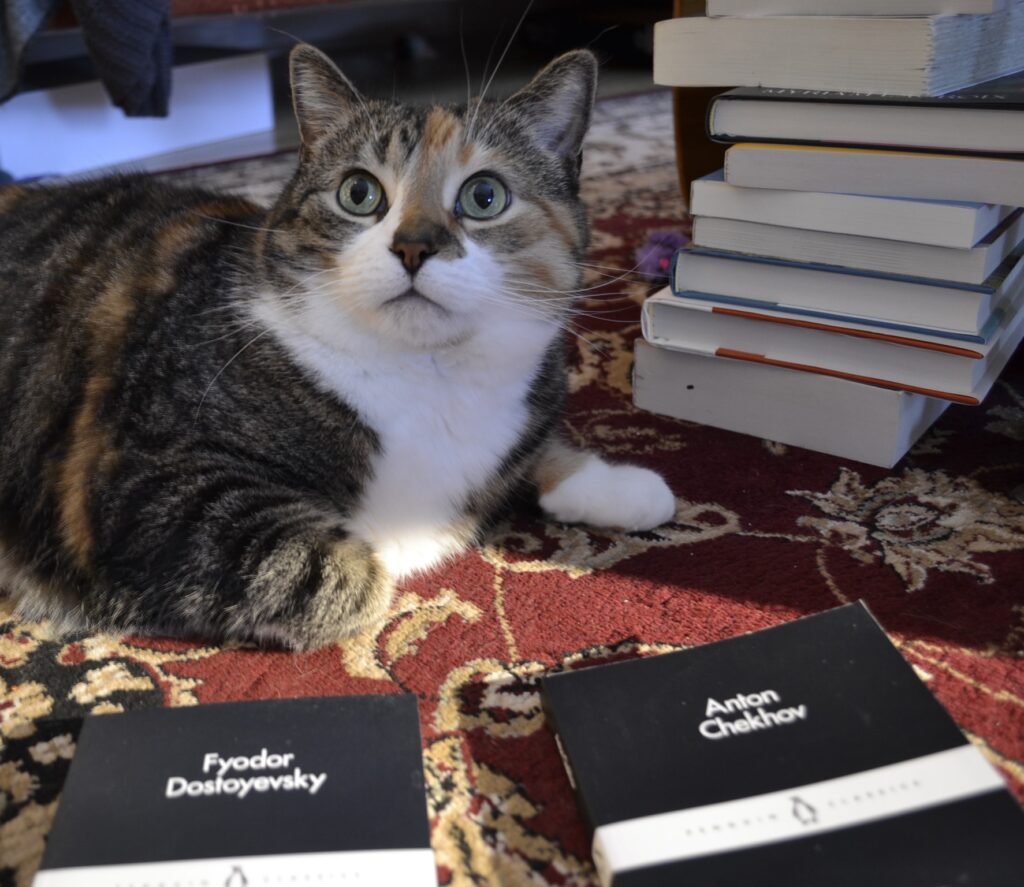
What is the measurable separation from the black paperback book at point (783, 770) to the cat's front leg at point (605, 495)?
27cm

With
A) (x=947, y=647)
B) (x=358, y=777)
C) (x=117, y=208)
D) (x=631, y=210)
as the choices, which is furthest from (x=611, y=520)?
(x=631, y=210)

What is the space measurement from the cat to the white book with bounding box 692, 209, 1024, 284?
25cm

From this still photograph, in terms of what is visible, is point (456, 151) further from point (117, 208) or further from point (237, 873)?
point (237, 873)

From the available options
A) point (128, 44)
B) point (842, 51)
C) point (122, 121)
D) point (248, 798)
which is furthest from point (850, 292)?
point (122, 121)

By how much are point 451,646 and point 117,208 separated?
705 mm

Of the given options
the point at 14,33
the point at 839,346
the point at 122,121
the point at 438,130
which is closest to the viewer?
the point at 438,130

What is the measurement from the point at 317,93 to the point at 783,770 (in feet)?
2.70

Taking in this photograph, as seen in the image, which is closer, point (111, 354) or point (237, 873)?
point (237, 873)

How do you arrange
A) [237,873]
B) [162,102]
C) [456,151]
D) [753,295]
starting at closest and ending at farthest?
1. [237,873]
2. [456,151]
3. [753,295]
4. [162,102]

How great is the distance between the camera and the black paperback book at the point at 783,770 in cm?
63

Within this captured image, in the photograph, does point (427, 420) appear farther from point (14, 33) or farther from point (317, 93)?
point (14, 33)

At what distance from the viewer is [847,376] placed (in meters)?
1.19

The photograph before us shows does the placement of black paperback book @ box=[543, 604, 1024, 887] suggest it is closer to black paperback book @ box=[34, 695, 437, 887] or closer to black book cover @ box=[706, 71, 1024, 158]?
black paperback book @ box=[34, 695, 437, 887]

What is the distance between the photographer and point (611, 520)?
3.58 feet
